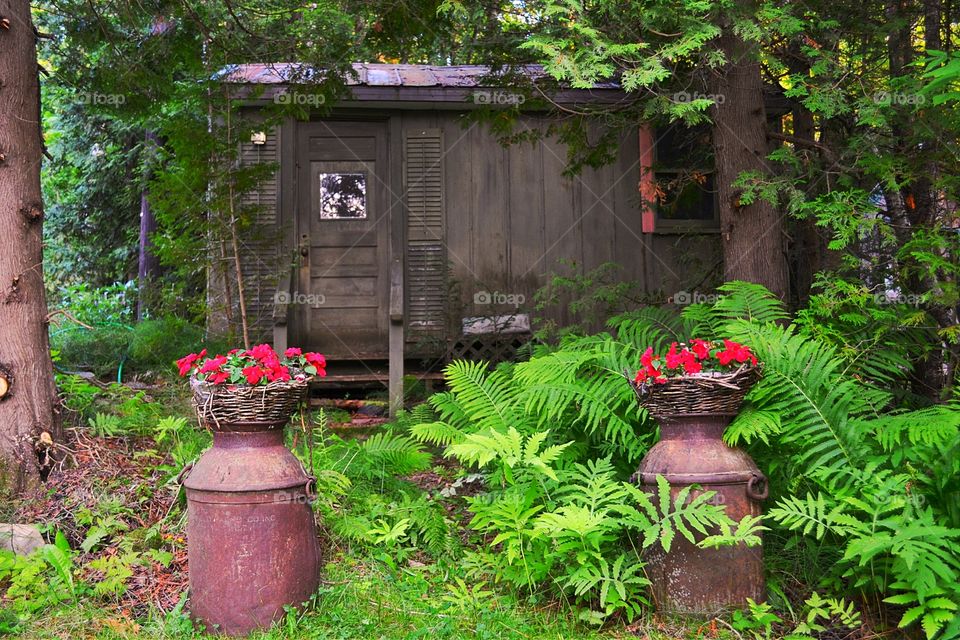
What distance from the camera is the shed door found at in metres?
9.41

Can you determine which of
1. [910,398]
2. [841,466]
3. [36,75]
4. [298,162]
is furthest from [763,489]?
[298,162]

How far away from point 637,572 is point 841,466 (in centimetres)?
100

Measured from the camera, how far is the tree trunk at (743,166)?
562cm

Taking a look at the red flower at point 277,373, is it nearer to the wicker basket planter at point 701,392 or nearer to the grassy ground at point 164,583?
the grassy ground at point 164,583

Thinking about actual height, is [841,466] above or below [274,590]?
above

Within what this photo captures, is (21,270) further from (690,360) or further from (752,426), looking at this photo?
(752,426)

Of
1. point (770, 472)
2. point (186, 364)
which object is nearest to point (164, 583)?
point (186, 364)

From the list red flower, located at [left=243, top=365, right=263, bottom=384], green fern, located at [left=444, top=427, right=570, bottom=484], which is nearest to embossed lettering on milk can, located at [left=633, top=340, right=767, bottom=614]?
green fern, located at [left=444, top=427, right=570, bottom=484]

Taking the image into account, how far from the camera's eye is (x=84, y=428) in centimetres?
508

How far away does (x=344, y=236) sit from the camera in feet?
31.3

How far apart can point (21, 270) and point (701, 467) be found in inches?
152

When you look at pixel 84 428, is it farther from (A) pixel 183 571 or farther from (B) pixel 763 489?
(B) pixel 763 489

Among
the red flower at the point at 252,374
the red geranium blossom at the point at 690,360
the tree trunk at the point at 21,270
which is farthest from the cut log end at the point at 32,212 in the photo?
the red geranium blossom at the point at 690,360

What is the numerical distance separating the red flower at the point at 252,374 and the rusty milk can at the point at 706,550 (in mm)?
1730
